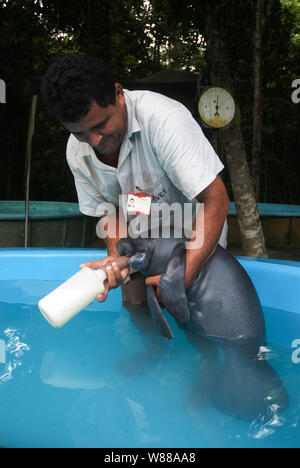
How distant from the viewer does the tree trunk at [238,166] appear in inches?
118

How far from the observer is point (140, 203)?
5.08 ft

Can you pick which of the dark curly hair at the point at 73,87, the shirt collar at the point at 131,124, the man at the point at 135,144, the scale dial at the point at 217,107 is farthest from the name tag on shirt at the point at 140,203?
the scale dial at the point at 217,107

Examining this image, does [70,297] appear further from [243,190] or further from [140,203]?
[243,190]

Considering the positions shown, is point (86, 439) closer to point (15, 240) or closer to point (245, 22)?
point (15, 240)

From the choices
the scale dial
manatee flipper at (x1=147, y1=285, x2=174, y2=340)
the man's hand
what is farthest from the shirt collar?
the scale dial

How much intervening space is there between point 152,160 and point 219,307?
0.60m

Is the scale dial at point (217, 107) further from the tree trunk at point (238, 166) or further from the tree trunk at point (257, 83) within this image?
the tree trunk at point (257, 83)

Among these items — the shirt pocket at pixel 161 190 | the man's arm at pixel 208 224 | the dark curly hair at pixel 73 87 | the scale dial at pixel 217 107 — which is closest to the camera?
the dark curly hair at pixel 73 87

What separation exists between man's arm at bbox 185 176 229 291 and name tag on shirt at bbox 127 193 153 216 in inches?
7.6

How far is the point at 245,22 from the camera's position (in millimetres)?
6816

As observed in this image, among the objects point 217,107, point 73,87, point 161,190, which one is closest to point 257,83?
point 217,107

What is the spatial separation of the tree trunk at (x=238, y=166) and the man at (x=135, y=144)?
134 cm

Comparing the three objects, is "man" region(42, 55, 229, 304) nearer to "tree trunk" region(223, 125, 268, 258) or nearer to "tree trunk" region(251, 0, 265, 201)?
"tree trunk" region(223, 125, 268, 258)

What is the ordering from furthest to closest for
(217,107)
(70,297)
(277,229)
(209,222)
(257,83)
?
(277,229) → (257,83) → (217,107) → (209,222) → (70,297)
